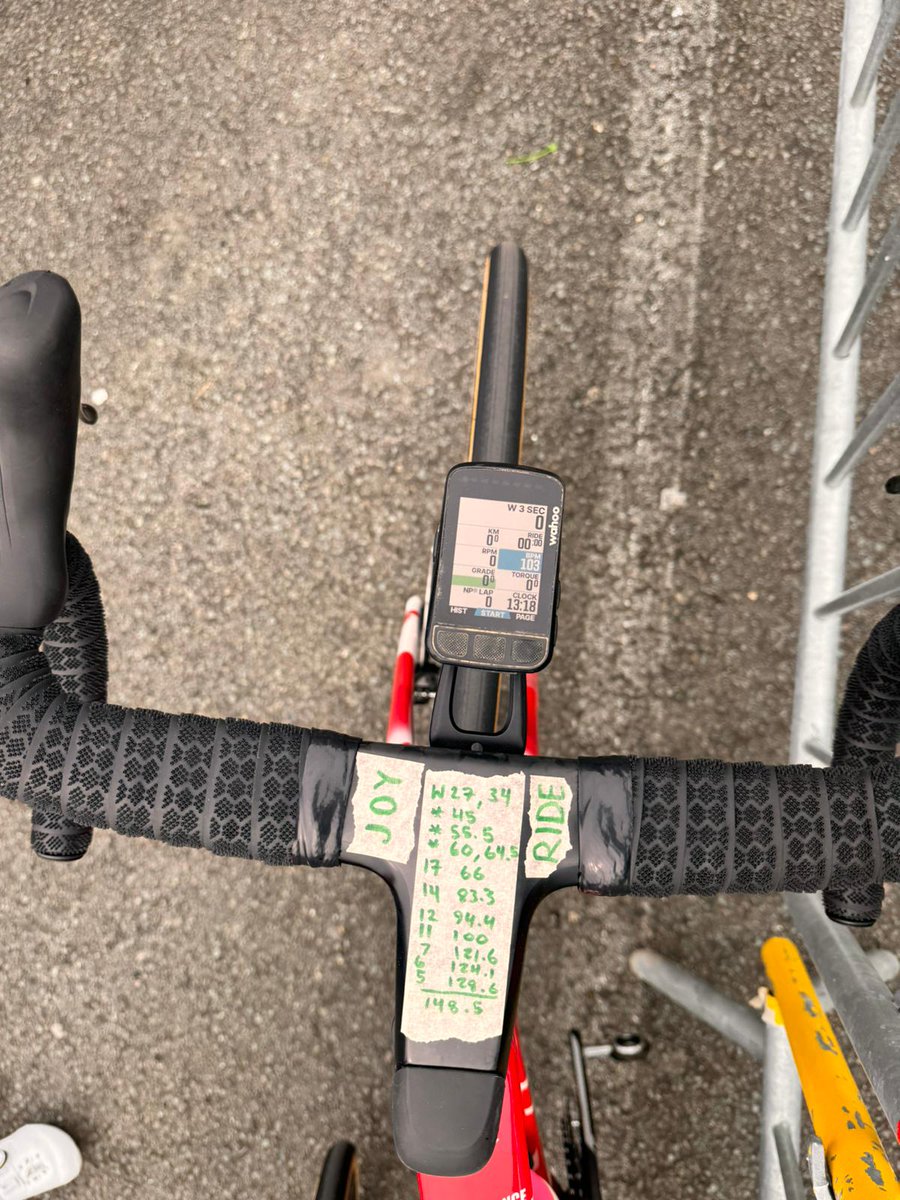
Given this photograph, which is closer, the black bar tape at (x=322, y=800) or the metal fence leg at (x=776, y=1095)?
the black bar tape at (x=322, y=800)

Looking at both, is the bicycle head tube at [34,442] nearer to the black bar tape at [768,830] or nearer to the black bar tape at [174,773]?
the black bar tape at [174,773]

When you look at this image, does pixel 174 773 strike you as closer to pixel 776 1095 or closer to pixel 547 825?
pixel 547 825

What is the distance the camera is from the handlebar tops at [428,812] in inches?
29.5

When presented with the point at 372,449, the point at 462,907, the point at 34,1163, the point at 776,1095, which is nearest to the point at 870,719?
the point at 462,907

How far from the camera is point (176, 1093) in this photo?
5.84ft

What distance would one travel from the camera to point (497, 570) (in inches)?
34.9

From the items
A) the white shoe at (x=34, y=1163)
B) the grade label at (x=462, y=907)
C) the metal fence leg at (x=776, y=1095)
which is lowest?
the white shoe at (x=34, y=1163)

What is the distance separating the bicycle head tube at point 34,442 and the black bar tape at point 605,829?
1.75ft

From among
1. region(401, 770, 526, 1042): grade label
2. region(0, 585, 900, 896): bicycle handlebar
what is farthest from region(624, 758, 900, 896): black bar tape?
region(401, 770, 526, 1042): grade label

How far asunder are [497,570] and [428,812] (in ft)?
0.87

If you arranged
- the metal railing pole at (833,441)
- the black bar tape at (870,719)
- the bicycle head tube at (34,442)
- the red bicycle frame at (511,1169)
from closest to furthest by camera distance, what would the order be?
1. the bicycle head tube at (34,442)
2. the black bar tape at (870,719)
3. the red bicycle frame at (511,1169)
4. the metal railing pole at (833,441)

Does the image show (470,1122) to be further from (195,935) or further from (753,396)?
(753,396)

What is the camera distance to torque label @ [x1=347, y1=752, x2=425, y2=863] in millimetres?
777

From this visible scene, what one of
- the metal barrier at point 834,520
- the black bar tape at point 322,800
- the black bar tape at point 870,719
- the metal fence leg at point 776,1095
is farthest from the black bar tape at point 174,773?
the metal fence leg at point 776,1095
